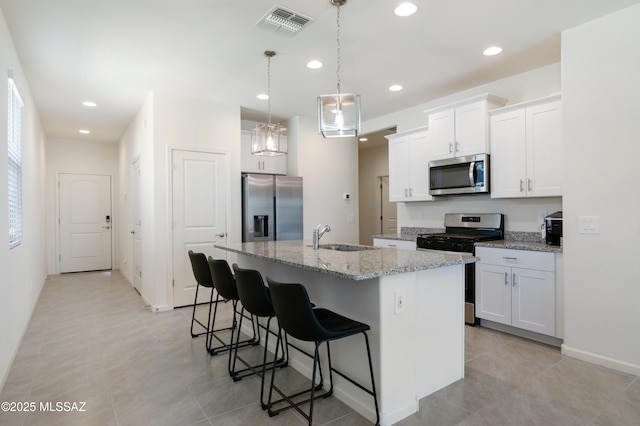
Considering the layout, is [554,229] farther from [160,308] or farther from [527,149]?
[160,308]

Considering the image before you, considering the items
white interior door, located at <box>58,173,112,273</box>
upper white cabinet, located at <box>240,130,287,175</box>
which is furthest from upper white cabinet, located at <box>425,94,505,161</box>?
white interior door, located at <box>58,173,112,273</box>

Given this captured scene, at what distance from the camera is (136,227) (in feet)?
18.7

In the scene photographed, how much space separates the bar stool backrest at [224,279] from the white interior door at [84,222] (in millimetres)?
6025

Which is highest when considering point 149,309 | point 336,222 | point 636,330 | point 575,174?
point 575,174

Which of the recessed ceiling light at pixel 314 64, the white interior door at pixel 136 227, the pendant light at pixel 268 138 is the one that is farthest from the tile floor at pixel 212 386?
the recessed ceiling light at pixel 314 64

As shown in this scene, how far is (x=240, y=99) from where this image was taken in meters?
4.80

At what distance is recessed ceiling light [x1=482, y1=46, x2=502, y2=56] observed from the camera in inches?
131

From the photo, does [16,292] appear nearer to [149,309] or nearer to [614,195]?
[149,309]

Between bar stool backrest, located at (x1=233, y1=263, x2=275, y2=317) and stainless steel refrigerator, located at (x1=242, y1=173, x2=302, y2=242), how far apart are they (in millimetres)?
2664

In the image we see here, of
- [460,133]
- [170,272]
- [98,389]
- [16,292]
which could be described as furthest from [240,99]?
[98,389]

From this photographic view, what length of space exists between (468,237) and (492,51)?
1.84 meters

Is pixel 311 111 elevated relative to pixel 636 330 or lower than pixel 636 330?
elevated

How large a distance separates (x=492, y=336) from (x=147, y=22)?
4032 millimetres

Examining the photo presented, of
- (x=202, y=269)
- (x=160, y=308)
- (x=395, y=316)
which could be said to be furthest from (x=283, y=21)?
(x=160, y=308)
